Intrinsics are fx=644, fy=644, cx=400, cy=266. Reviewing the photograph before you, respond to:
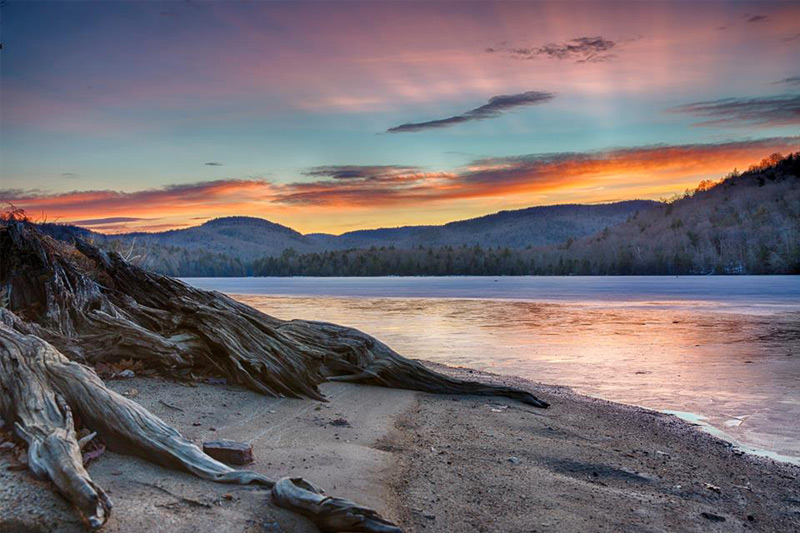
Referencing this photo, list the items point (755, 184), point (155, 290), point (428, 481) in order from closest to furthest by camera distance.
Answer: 1. point (428, 481)
2. point (155, 290)
3. point (755, 184)

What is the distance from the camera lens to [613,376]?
509 inches

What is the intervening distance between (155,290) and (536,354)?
999 centimetres

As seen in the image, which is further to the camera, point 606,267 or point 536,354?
point 606,267

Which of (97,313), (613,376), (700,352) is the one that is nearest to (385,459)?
(97,313)

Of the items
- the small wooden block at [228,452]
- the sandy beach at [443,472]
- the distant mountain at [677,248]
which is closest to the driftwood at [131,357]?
the sandy beach at [443,472]

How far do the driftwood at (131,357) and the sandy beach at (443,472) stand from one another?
6.2 inches

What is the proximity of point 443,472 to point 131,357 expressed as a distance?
421cm

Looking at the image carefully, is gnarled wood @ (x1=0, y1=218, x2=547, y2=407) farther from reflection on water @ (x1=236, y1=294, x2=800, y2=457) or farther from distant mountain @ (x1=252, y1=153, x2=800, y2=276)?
distant mountain @ (x1=252, y1=153, x2=800, y2=276)

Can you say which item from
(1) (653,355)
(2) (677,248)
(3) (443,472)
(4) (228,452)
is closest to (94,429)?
(4) (228,452)

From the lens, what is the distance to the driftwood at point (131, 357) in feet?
14.0

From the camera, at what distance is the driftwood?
167 inches

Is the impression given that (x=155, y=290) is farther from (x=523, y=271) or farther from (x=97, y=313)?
(x=523, y=271)

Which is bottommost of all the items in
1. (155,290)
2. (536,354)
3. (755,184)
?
(536,354)

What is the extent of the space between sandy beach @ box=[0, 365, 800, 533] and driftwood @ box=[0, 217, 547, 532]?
0.16 metres
